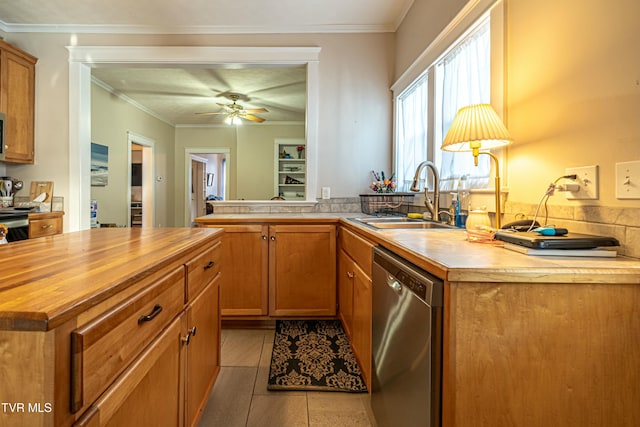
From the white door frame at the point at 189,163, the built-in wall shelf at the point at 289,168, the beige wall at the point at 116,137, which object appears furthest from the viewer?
the white door frame at the point at 189,163

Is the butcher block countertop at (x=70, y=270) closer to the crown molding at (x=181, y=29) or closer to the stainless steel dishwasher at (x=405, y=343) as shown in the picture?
the stainless steel dishwasher at (x=405, y=343)

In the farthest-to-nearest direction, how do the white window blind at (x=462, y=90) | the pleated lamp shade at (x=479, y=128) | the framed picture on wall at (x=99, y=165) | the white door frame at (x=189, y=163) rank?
the white door frame at (x=189, y=163) → the framed picture on wall at (x=99, y=165) → the white window blind at (x=462, y=90) → the pleated lamp shade at (x=479, y=128)

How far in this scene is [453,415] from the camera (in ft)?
2.59

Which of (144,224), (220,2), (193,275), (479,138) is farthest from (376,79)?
(144,224)

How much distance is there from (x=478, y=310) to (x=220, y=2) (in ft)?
9.66

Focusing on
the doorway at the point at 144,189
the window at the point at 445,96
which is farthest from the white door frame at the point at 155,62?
the doorway at the point at 144,189

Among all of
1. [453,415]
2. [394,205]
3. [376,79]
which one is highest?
[376,79]

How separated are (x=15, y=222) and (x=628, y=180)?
3.79 meters

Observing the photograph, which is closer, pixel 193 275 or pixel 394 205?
pixel 193 275

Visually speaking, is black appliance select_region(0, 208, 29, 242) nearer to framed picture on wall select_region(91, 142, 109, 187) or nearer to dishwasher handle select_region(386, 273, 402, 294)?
framed picture on wall select_region(91, 142, 109, 187)

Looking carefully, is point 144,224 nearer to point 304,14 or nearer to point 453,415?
point 304,14

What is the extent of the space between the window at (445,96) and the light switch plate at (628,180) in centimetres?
68

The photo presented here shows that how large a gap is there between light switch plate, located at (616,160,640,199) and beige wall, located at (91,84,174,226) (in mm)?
5308

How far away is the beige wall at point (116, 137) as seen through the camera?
4.61m
